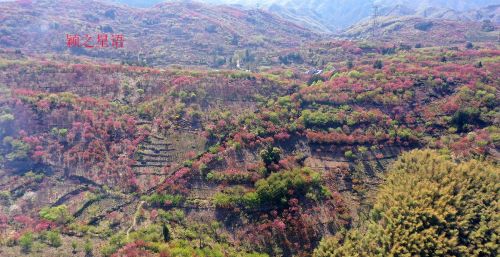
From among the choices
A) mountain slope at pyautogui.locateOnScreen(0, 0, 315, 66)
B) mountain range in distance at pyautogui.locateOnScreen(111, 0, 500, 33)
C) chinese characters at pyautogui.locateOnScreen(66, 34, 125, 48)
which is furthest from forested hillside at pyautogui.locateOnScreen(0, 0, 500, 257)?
mountain range in distance at pyautogui.locateOnScreen(111, 0, 500, 33)

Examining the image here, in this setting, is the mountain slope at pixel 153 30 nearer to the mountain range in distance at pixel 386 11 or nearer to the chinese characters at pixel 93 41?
the chinese characters at pixel 93 41

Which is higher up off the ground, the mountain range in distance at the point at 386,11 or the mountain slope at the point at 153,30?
the mountain range in distance at the point at 386,11

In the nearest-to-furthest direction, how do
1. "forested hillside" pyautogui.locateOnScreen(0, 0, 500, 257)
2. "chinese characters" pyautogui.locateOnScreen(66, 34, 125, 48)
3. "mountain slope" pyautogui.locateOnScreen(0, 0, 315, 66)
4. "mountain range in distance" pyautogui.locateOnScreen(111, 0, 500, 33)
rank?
"forested hillside" pyautogui.locateOnScreen(0, 0, 500, 257), "chinese characters" pyautogui.locateOnScreen(66, 34, 125, 48), "mountain slope" pyautogui.locateOnScreen(0, 0, 315, 66), "mountain range in distance" pyautogui.locateOnScreen(111, 0, 500, 33)

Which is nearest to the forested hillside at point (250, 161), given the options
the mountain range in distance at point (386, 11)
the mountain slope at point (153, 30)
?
the mountain slope at point (153, 30)

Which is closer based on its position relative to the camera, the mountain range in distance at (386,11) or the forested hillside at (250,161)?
the forested hillside at (250,161)

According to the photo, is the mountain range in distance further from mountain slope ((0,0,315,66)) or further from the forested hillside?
the forested hillside

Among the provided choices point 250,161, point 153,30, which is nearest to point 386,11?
point 153,30

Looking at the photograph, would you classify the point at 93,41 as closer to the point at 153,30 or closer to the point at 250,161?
the point at 153,30

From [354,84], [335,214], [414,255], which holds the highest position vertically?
[354,84]

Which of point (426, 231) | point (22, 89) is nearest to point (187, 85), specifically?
Answer: point (22, 89)

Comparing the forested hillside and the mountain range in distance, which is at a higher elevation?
the mountain range in distance

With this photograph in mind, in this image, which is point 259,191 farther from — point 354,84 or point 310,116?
point 354,84
